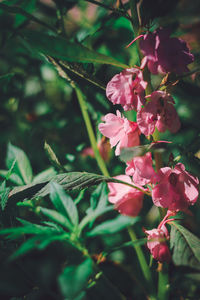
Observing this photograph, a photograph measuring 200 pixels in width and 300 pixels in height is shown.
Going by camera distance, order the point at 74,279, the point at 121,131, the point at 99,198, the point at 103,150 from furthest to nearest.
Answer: the point at 103,150 < the point at 121,131 < the point at 99,198 < the point at 74,279

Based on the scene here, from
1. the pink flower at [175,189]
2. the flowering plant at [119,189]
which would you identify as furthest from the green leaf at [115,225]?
the pink flower at [175,189]

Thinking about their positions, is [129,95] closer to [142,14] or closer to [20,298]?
[142,14]

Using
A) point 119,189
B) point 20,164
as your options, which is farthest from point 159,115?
point 20,164

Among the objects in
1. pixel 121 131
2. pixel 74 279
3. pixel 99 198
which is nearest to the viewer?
pixel 74 279

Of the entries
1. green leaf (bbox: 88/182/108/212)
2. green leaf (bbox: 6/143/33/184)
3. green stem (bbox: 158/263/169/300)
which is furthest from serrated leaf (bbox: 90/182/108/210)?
green leaf (bbox: 6/143/33/184)

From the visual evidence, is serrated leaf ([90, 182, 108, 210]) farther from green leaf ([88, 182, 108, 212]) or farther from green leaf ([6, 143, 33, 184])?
green leaf ([6, 143, 33, 184])

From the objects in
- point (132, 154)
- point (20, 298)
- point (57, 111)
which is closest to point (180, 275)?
point (132, 154)

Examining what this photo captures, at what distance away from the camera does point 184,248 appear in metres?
0.54

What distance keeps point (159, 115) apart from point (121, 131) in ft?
0.36

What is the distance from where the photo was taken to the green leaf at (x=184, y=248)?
1.63ft

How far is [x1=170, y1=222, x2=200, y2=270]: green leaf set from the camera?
0.50m

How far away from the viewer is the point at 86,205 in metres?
0.99

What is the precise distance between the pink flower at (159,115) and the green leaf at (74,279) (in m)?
0.29

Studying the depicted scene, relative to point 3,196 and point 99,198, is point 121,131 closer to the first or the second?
point 99,198
